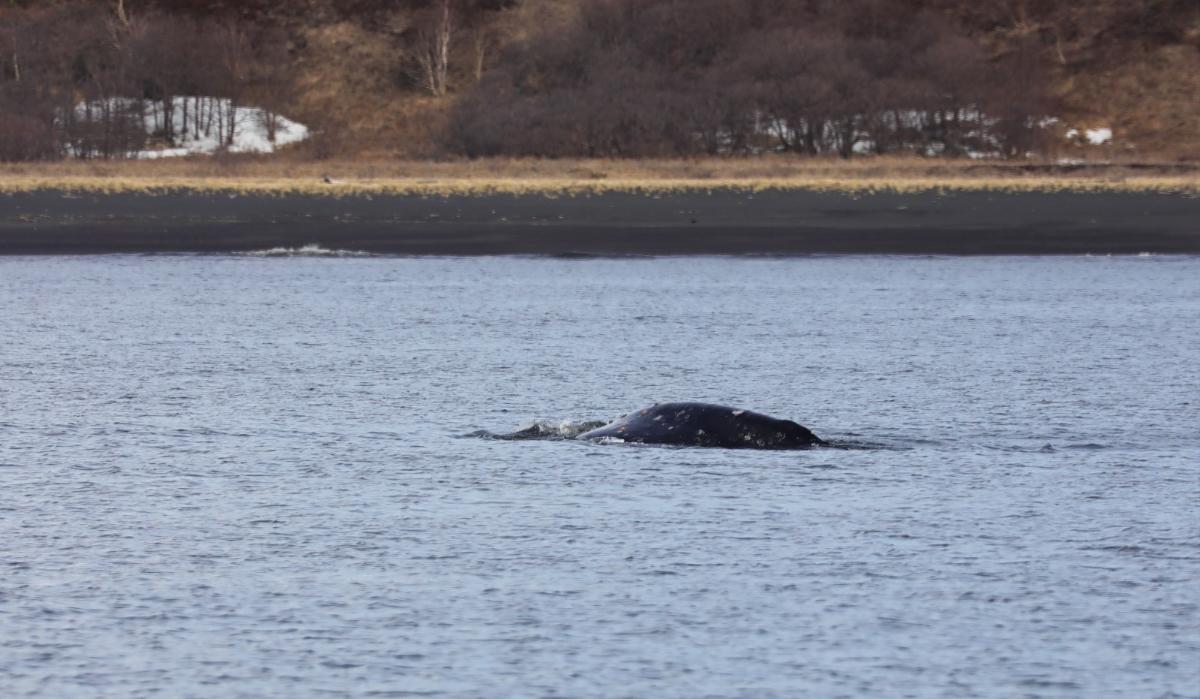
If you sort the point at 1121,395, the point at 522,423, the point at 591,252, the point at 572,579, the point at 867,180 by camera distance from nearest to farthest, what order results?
the point at 572,579
the point at 522,423
the point at 1121,395
the point at 591,252
the point at 867,180

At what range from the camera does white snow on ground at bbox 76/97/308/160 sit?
291 feet

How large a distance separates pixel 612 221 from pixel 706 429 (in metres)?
31.7

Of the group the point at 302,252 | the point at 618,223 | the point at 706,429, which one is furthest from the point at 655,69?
the point at 706,429

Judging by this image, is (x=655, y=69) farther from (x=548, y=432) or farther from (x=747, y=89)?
(x=548, y=432)

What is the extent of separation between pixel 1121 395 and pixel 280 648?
10.9m

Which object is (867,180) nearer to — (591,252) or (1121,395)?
(591,252)

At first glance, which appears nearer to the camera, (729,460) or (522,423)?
(729,460)

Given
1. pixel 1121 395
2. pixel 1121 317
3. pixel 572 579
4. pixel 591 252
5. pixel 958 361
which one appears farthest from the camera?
pixel 591 252

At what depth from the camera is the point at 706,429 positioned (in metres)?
15.6

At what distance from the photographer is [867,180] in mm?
67000

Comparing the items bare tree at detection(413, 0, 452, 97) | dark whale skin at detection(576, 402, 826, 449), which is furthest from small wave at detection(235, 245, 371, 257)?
bare tree at detection(413, 0, 452, 97)

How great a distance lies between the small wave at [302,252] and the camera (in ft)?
128

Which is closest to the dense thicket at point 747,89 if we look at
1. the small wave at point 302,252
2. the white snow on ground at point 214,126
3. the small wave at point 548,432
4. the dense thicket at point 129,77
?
the white snow on ground at point 214,126

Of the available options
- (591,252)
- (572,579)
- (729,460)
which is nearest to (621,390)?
(729,460)
